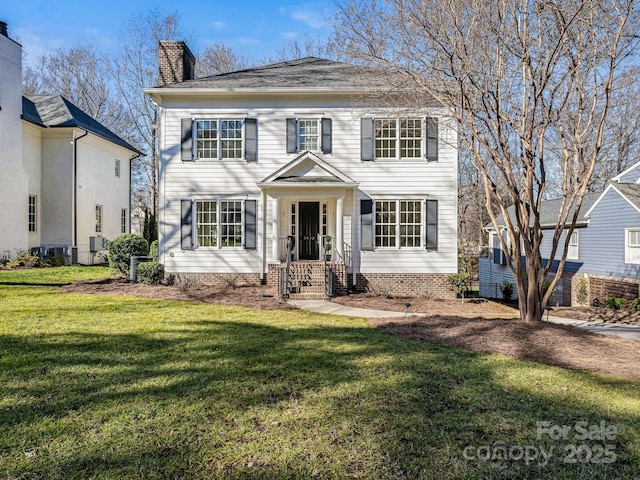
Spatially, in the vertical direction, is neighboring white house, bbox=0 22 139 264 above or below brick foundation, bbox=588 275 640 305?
above

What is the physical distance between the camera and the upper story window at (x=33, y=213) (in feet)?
55.2

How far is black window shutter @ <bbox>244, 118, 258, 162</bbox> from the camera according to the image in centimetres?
1230

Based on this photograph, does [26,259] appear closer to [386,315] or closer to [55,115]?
[55,115]

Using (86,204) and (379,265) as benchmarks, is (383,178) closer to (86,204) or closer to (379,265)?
(379,265)

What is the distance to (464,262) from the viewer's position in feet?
86.2

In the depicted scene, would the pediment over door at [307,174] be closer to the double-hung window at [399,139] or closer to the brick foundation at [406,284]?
Answer: the double-hung window at [399,139]

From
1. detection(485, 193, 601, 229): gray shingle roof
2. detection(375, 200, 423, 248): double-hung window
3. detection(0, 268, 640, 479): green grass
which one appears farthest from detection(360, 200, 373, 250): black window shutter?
detection(485, 193, 601, 229): gray shingle roof

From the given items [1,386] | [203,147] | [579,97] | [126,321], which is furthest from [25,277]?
[579,97]

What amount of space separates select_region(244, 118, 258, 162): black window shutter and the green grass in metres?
7.52

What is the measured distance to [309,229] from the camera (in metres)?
12.9

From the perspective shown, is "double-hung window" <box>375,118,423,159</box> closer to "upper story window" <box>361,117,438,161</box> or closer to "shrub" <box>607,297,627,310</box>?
"upper story window" <box>361,117,438,161</box>

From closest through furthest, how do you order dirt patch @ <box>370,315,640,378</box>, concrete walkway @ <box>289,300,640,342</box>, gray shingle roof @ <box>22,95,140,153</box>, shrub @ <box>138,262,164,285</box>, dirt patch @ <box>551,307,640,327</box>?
dirt patch @ <box>370,315,640,378</box> < concrete walkway @ <box>289,300,640,342</box> < dirt patch @ <box>551,307,640,327</box> < shrub @ <box>138,262,164,285</box> < gray shingle roof @ <box>22,95,140,153</box>

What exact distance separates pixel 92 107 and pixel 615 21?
30863mm

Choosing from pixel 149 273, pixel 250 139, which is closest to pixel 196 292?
pixel 149 273
